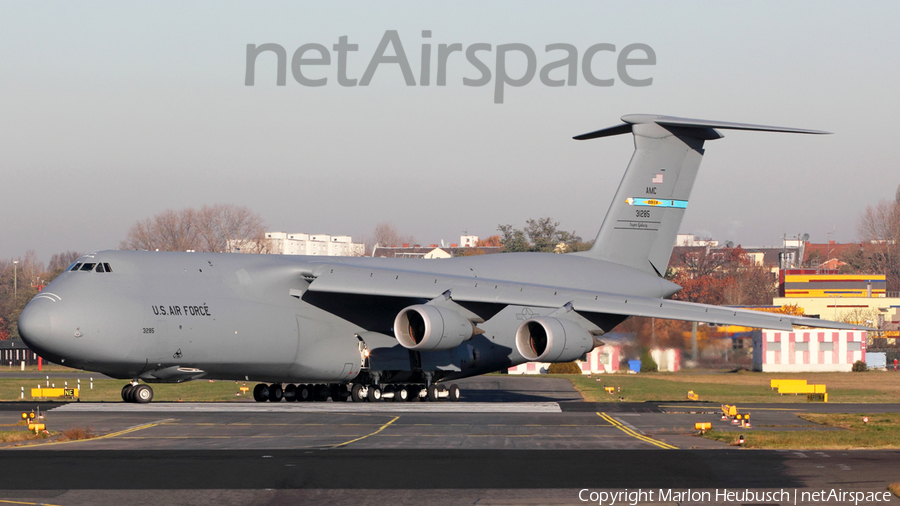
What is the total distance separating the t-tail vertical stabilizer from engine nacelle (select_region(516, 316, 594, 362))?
530 cm

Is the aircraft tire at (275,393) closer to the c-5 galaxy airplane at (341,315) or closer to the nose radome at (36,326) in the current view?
the c-5 galaxy airplane at (341,315)

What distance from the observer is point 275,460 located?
12.0 m

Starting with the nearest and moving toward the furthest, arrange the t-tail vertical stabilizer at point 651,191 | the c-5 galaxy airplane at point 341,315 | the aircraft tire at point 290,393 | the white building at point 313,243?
the c-5 galaxy airplane at point 341,315 → the aircraft tire at point 290,393 → the t-tail vertical stabilizer at point 651,191 → the white building at point 313,243

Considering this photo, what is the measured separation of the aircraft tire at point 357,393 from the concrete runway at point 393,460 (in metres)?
3.78

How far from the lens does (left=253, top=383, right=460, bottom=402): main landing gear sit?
907 inches

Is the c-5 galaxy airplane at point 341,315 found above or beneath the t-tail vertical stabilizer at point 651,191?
beneath

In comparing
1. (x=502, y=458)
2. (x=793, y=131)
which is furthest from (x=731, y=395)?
(x=502, y=458)

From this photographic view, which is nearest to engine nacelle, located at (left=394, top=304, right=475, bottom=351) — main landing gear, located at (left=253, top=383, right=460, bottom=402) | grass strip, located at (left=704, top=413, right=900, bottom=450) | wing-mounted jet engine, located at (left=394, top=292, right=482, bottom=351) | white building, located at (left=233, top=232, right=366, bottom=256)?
wing-mounted jet engine, located at (left=394, top=292, right=482, bottom=351)

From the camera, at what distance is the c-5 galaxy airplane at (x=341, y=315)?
1958cm

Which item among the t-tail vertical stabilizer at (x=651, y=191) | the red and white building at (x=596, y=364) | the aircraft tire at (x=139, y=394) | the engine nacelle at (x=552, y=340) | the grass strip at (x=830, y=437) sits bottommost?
the red and white building at (x=596, y=364)

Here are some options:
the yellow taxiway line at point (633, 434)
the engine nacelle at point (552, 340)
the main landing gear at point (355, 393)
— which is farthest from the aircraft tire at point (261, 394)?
the yellow taxiway line at point (633, 434)

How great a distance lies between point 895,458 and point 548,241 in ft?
218

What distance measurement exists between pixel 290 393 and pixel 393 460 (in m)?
12.2

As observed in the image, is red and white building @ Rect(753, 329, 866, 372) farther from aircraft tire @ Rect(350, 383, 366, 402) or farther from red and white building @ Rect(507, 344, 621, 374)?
aircraft tire @ Rect(350, 383, 366, 402)
